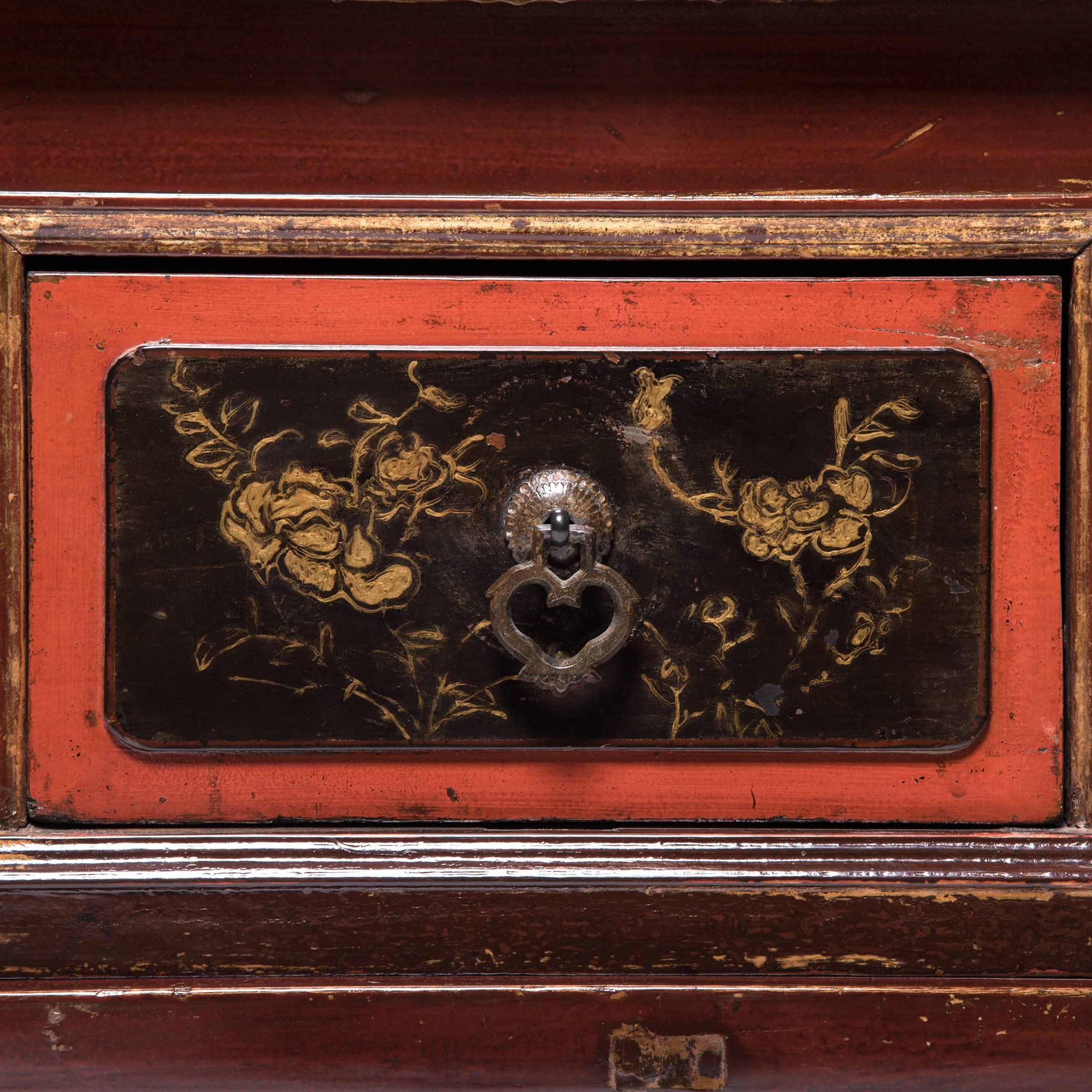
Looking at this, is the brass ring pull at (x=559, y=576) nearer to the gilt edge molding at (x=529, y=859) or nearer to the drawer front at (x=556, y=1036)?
the gilt edge molding at (x=529, y=859)

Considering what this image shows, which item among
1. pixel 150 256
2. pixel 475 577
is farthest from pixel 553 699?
pixel 150 256

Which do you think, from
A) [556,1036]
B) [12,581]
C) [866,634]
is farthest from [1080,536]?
[12,581]

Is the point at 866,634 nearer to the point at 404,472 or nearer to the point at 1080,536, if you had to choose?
the point at 1080,536

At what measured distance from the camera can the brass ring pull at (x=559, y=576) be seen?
0.50 metres

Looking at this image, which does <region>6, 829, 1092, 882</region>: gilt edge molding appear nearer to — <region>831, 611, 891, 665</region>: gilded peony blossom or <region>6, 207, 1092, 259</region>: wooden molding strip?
<region>831, 611, 891, 665</region>: gilded peony blossom

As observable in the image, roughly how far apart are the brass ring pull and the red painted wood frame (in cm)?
8

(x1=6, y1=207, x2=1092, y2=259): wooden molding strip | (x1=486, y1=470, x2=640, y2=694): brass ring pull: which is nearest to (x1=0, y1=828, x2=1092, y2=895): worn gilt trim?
(x1=486, y1=470, x2=640, y2=694): brass ring pull

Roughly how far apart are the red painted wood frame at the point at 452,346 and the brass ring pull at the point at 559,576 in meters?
0.08

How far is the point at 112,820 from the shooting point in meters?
0.54

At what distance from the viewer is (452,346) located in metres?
0.53

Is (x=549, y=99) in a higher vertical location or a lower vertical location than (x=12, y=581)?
higher

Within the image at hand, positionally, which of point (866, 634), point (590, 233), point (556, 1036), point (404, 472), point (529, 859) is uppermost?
point (590, 233)

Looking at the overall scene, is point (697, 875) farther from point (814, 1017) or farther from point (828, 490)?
point (828, 490)

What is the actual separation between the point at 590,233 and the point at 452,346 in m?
0.11
